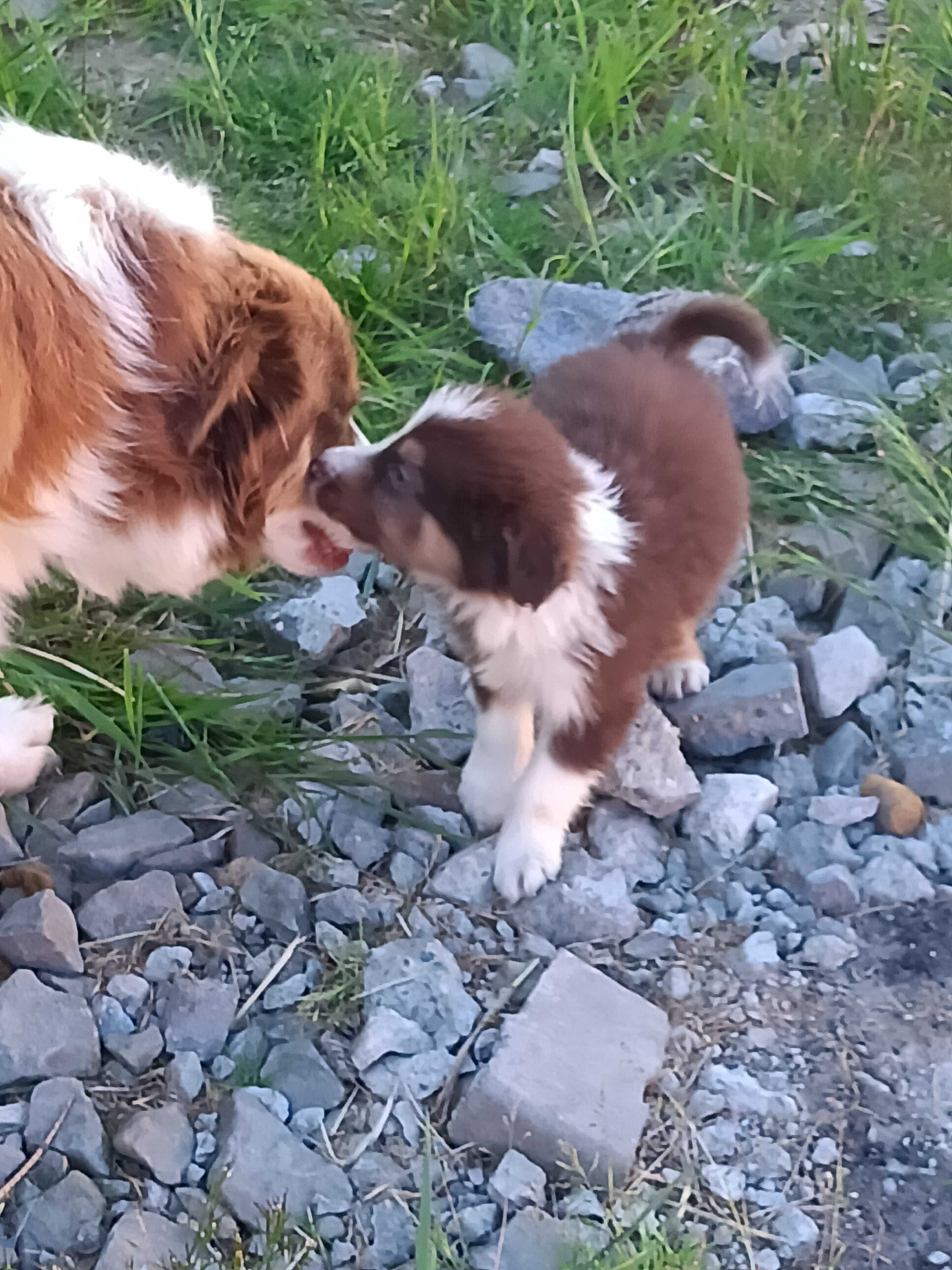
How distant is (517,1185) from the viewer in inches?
74.9

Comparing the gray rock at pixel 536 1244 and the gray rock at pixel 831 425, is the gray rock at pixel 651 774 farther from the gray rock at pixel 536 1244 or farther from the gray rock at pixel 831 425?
the gray rock at pixel 831 425

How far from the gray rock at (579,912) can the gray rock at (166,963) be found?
1.88 feet

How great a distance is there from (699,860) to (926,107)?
2.87 metres

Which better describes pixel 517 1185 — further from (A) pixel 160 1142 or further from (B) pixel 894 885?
(B) pixel 894 885

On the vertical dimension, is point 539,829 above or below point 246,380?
below

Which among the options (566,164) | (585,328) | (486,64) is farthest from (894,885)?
(486,64)

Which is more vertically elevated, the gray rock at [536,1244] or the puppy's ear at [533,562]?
the puppy's ear at [533,562]

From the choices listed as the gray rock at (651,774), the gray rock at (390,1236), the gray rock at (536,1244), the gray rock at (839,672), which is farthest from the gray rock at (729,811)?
the gray rock at (390,1236)

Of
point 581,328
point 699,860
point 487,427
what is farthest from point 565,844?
point 581,328

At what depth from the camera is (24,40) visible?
3873 millimetres

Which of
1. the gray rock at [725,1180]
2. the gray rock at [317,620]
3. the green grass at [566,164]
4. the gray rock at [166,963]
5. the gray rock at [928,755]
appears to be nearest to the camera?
the gray rock at [725,1180]

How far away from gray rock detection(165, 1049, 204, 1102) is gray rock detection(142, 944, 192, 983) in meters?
0.16

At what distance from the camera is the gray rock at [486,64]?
4.21 metres

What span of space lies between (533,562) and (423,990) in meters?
0.73
